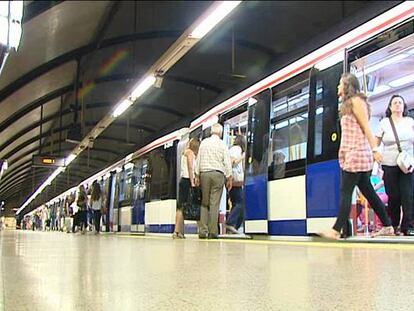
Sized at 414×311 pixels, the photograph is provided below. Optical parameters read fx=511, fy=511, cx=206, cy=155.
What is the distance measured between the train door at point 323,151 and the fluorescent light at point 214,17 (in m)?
1.26

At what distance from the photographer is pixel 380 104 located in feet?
25.0

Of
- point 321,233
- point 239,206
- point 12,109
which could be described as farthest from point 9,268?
point 12,109

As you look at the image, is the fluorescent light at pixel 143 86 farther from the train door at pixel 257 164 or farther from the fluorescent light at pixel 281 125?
the fluorescent light at pixel 281 125

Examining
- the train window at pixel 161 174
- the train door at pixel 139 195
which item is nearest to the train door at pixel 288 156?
the train window at pixel 161 174

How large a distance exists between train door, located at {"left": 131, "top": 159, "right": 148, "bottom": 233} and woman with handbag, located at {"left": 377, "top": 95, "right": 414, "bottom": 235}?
24.2 ft

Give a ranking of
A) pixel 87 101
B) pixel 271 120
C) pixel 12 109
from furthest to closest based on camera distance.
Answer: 1. pixel 87 101
2. pixel 12 109
3. pixel 271 120

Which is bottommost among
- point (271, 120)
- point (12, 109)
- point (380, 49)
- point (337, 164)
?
point (337, 164)

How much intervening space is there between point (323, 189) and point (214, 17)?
8.05 ft

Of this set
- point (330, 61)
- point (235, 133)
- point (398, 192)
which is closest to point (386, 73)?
point (330, 61)

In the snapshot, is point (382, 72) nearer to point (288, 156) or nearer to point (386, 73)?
point (386, 73)

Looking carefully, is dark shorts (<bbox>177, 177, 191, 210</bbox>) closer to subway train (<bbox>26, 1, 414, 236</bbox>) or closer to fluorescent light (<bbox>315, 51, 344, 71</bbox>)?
subway train (<bbox>26, 1, 414, 236</bbox>)

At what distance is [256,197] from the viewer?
707 cm

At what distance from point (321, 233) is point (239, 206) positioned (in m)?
2.57

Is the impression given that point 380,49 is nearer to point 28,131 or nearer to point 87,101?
point 87,101
